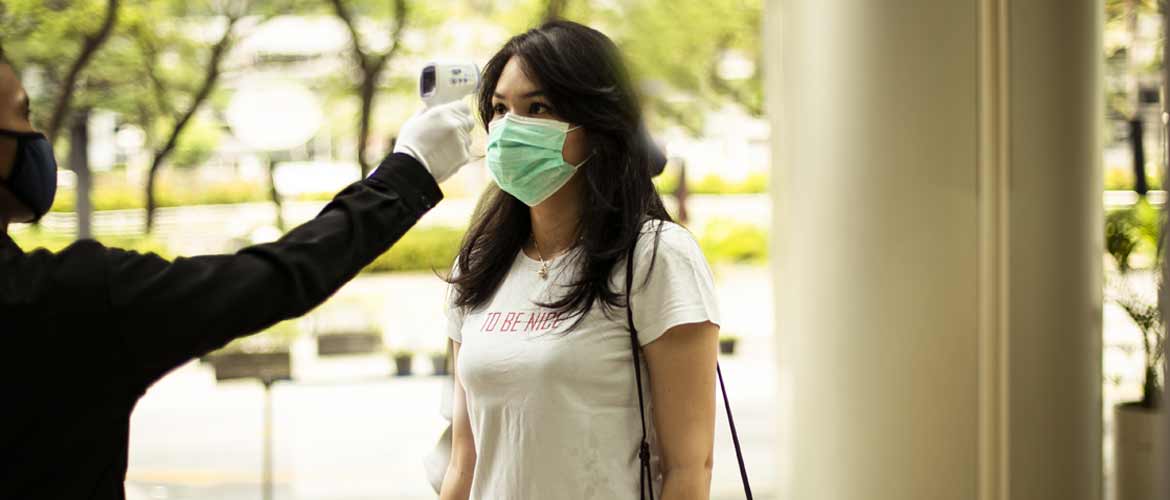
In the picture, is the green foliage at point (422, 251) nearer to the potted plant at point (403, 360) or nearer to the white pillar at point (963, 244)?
the potted plant at point (403, 360)

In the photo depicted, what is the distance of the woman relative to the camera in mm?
1718

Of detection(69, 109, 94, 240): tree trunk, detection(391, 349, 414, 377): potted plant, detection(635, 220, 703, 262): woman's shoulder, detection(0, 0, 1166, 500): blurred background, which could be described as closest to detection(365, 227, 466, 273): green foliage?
detection(0, 0, 1166, 500): blurred background

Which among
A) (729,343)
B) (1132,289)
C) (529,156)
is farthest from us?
(729,343)

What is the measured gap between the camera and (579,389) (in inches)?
68.1

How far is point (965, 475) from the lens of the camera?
3.43 metres

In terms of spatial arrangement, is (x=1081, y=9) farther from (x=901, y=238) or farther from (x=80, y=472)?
(x=80, y=472)

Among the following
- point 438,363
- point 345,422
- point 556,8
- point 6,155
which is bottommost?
point 345,422

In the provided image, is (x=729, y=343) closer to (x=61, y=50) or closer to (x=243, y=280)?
(x=61, y=50)

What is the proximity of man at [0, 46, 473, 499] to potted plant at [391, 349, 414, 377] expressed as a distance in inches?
199

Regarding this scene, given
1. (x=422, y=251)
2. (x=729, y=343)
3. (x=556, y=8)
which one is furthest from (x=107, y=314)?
(x=729, y=343)

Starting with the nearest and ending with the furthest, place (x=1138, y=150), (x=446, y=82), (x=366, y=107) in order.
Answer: (x=446, y=82) < (x=1138, y=150) < (x=366, y=107)

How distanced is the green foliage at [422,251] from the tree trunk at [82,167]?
1.43 meters

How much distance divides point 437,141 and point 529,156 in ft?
1.27

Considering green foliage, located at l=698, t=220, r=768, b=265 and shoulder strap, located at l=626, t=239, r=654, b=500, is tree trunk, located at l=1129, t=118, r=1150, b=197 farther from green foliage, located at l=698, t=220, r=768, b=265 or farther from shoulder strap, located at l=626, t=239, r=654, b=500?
green foliage, located at l=698, t=220, r=768, b=265
